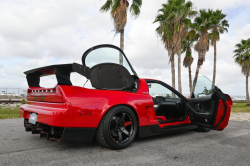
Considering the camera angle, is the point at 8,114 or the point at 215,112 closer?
the point at 215,112

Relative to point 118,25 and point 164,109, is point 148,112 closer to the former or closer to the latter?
point 164,109

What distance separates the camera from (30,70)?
3.62 meters

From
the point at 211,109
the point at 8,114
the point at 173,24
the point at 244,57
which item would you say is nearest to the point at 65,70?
the point at 211,109

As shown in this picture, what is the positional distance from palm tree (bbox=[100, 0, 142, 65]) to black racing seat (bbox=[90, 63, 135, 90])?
9984 millimetres

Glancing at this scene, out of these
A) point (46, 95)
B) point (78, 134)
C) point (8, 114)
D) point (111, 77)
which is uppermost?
point (111, 77)

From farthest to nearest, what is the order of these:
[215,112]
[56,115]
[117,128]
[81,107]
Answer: [215,112] < [117,128] < [81,107] < [56,115]

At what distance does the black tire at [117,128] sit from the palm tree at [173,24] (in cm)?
1592

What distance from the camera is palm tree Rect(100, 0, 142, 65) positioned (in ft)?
45.0

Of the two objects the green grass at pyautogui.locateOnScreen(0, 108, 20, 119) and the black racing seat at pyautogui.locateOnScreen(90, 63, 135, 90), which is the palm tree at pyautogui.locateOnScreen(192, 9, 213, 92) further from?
the black racing seat at pyautogui.locateOnScreen(90, 63, 135, 90)

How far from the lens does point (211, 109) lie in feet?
13.2

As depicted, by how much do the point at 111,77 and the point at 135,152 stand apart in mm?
1310

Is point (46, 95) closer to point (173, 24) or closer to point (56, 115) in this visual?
point (56, 115)

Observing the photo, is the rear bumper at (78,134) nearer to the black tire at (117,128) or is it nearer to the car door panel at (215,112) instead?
the black tire at (117,128)

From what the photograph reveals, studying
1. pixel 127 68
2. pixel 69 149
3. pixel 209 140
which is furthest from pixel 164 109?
pixel 69 149
